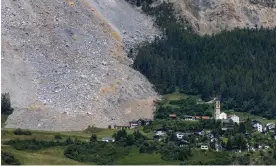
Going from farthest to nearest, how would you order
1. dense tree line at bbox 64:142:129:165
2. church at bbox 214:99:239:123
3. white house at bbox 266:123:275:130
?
church at bbox 214:99:239:123 → white house at bbox 266:123:275:130 → dense tree line at bbox 64:142:129:165

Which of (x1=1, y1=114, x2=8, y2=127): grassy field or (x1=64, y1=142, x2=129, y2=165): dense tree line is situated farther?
(x1=1, y1=114, x2=8, y2=127): grassy field

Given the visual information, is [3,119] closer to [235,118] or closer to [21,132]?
[21,132]

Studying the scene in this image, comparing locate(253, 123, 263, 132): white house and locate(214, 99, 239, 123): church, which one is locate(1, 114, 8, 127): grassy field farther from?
locate(253, 123, 263, 132): white house

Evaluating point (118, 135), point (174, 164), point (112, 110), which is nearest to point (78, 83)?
point (112, 110)

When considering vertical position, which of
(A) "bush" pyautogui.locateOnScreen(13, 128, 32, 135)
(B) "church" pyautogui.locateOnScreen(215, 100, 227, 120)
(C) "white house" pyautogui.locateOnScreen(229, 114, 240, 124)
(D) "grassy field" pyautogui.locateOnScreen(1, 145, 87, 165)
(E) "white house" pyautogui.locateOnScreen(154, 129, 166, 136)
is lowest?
(D) "grassy field" pyautogui.locateOnScreen(1, 145, 87, 165)

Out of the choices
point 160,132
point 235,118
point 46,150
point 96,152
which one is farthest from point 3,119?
point 235,118

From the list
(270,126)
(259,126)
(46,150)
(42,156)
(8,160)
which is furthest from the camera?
(270,126)

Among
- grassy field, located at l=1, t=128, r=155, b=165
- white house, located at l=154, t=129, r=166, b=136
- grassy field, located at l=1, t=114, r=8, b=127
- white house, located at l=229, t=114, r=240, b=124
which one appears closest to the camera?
grassy field, located at l=1, t=128, r=155, b=165

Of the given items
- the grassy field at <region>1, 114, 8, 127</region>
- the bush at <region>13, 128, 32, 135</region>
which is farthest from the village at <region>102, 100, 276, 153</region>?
the grassy field at <region>1, 114, 8, 127</region>

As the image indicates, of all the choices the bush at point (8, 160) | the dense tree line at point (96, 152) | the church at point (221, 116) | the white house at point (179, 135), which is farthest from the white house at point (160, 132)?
the bush at point (8, 160)
